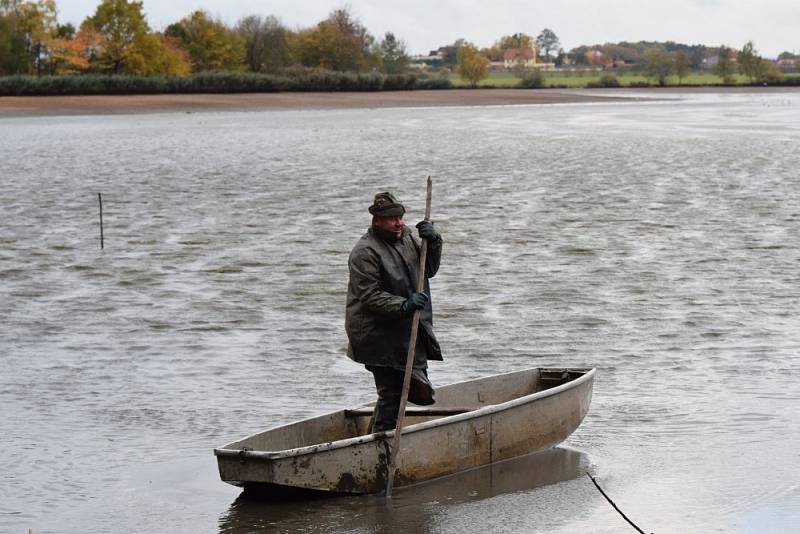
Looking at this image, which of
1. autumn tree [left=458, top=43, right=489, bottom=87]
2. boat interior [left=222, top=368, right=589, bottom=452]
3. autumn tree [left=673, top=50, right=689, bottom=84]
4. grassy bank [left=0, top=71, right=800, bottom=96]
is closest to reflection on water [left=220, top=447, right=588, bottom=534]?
boat interior [left=222, top=368, right=589, bottom=452]

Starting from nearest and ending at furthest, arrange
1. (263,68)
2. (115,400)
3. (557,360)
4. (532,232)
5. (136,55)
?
(115,400) → (557,360) → (532,232) → (136,55) → (263,68)

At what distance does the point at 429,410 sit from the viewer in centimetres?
963

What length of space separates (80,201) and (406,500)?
1997cm

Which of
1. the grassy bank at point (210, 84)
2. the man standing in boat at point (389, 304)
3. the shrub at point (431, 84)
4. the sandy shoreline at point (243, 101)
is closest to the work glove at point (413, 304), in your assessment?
the man standing in boat at point (389, 304)

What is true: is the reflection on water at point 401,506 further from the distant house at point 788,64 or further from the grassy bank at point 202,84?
the distant house at point 788,64

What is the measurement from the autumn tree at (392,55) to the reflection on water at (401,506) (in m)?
115

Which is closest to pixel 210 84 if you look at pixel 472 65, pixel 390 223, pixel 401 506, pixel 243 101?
pixel 243 101

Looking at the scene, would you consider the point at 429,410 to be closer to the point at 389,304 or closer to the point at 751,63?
the point at 389,304

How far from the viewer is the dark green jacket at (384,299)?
8656mm

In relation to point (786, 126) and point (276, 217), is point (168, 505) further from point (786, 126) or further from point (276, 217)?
point (786, 126)

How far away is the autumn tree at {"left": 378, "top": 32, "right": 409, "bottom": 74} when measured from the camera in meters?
124

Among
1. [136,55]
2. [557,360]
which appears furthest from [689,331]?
[136,55]

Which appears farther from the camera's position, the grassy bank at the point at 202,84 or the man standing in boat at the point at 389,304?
the grassy bank at the point at 202,84

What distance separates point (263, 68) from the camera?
110375 millimetres
